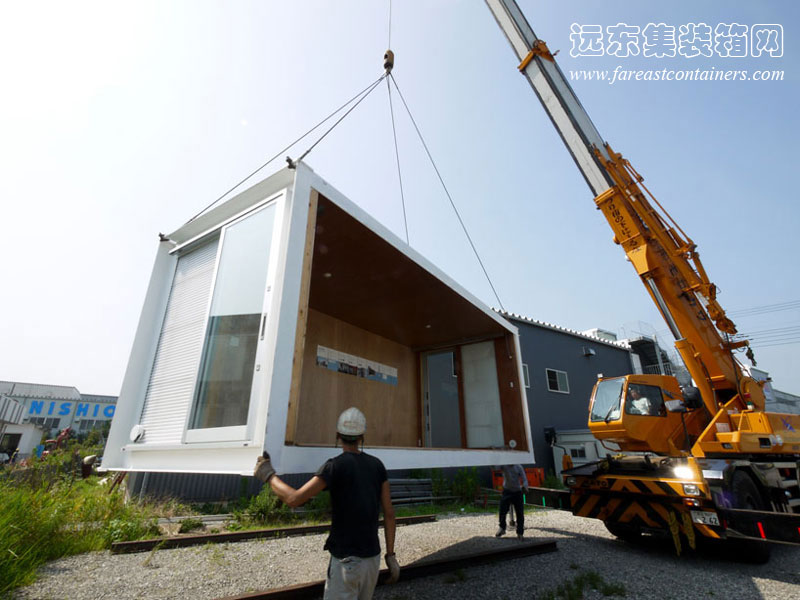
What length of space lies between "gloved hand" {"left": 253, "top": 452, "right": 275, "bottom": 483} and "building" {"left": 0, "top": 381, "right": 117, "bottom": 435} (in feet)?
156

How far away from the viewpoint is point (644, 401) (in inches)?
246

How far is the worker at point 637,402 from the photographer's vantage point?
6138mm

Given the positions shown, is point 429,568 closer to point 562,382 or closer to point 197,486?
point 197,486

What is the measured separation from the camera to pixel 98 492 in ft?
20.1

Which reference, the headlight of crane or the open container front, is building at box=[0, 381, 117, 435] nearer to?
the open container front

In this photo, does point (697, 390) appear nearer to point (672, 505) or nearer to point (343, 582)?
point (672, 505)

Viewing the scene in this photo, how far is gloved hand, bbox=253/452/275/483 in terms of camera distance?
234cm

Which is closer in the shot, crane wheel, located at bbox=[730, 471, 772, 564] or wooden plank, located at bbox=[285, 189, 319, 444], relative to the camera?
wooden plank, located at bbox=[285, 189, 319, 444]

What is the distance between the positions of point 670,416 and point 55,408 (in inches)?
2054

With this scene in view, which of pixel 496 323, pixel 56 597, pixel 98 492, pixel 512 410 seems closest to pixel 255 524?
pixel 98 492

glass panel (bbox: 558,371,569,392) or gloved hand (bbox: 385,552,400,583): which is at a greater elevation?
glass panel (bbox: 558,371,569,392)

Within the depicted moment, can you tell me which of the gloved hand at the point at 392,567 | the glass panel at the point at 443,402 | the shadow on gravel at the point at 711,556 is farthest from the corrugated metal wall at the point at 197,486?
the gloved hand at the point at 392,567

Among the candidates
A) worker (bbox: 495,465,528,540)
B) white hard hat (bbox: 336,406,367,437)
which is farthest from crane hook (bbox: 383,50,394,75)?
worker (bbox: 495,465,528,540)

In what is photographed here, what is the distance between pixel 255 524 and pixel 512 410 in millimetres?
5079
